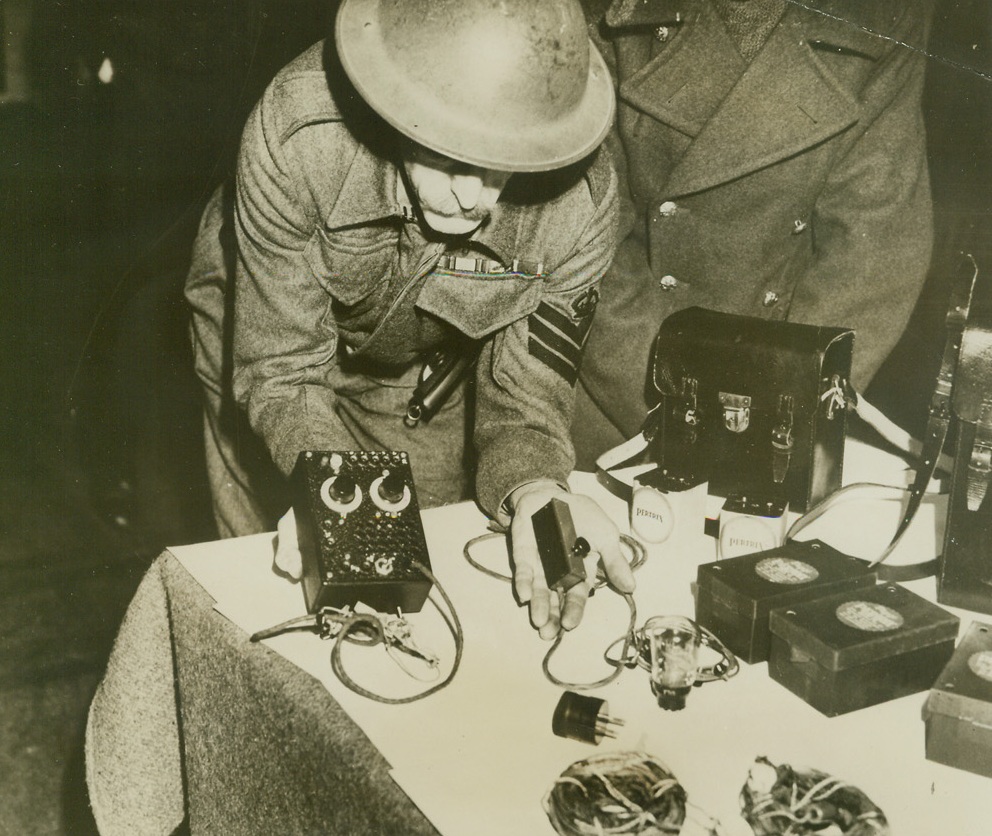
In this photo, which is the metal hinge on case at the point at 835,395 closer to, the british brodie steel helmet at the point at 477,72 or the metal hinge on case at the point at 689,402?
the metal hinge on case at the point at 689,402

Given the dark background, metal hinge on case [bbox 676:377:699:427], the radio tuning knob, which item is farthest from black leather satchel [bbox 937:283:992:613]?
the dark background

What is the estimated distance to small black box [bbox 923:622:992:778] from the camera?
76cm

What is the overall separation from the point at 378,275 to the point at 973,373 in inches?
31.8

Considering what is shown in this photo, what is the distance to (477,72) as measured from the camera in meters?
0.93

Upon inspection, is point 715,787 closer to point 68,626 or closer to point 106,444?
point 68,626

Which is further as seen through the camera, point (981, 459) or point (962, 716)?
point (981, 459)

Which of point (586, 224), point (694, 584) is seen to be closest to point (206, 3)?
point (586, 224)

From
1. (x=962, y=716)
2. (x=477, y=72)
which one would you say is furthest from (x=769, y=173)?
(x=962, y=716)

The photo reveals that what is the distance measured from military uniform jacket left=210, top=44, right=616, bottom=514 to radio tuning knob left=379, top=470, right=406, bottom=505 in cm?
23

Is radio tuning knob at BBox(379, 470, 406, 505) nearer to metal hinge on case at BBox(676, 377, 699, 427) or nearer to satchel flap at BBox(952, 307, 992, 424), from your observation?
metal hinge on case at BBox(676, 377, 699, 427)

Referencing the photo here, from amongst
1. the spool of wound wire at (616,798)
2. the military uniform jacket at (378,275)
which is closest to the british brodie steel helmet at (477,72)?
the military uniform jacket at (378,275)

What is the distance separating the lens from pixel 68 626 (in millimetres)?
2443

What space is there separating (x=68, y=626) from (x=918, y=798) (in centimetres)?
225

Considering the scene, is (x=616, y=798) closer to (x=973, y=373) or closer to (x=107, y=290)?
(x=973, y=373)
